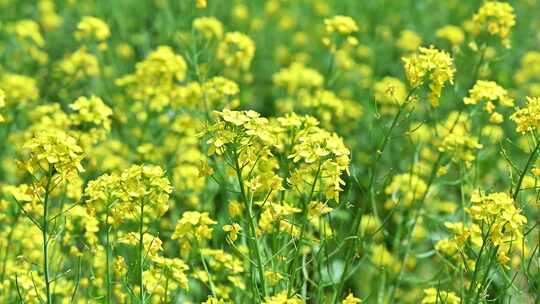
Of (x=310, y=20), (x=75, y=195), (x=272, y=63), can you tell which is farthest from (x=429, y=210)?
(x=310, y=20)

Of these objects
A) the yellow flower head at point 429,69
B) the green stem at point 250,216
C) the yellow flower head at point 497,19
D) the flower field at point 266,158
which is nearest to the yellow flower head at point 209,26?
the flower field at point 266,158

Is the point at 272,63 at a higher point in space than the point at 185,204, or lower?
higher

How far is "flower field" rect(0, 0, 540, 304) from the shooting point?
118 inches

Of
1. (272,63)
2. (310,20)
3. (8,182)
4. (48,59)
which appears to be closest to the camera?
(8,182)

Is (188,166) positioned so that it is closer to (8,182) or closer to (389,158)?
(8,182)

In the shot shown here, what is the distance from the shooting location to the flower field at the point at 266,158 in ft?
9.87

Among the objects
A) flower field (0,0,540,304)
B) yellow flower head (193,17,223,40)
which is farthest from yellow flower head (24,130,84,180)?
yellow flower head (193,17,223,40)

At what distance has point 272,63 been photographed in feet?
23.9

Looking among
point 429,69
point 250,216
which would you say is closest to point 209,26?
point 429,69

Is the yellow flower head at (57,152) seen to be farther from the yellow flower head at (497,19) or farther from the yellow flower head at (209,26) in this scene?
the yellow flower head at (209,26)

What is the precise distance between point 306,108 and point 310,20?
233cm

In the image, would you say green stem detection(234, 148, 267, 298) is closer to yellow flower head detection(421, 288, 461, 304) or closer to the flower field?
the flower field

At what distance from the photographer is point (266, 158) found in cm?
296

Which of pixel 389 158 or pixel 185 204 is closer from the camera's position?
pixel 185 204
